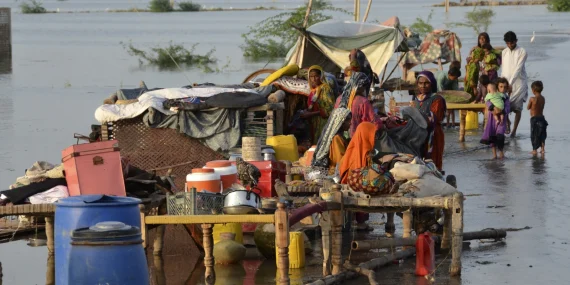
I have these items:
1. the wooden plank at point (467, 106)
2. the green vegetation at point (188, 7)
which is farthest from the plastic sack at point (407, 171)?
the green vegetation at point (188, 7)

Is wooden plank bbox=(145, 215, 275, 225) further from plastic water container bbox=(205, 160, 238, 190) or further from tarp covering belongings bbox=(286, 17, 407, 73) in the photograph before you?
tarp covering belongings bbox=(286, 17, 407, 73)

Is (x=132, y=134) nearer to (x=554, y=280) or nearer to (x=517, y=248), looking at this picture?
(x=517, y=248)

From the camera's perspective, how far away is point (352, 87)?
11.3 meters

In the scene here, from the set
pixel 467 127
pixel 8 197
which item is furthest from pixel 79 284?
pixel 467 127

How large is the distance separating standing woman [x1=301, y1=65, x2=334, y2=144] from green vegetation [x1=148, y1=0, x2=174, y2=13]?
6631cm

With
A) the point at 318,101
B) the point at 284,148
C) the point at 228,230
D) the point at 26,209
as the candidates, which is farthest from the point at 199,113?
the point at 26,209

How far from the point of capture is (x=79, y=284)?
268 inches

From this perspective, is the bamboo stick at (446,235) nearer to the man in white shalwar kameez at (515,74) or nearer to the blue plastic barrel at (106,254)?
the blue plastic barrel at (106,254)

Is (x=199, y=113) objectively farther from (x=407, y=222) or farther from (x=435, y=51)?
(x=435, y=51)

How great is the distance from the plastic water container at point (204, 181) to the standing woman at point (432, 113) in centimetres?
278

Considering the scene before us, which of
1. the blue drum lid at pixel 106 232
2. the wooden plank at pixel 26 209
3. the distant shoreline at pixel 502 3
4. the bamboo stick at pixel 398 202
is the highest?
the distant shoreline at pixel 502 3

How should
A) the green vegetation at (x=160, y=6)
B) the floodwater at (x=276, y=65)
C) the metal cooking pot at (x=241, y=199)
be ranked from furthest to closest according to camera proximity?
the green vegetation at (x=160, y=6) → the floodwater at (x=276, y=65) → the metal cooking pot at (x=241, y=199)

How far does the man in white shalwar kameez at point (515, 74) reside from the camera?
17.8m

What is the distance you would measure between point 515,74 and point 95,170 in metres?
9.88
